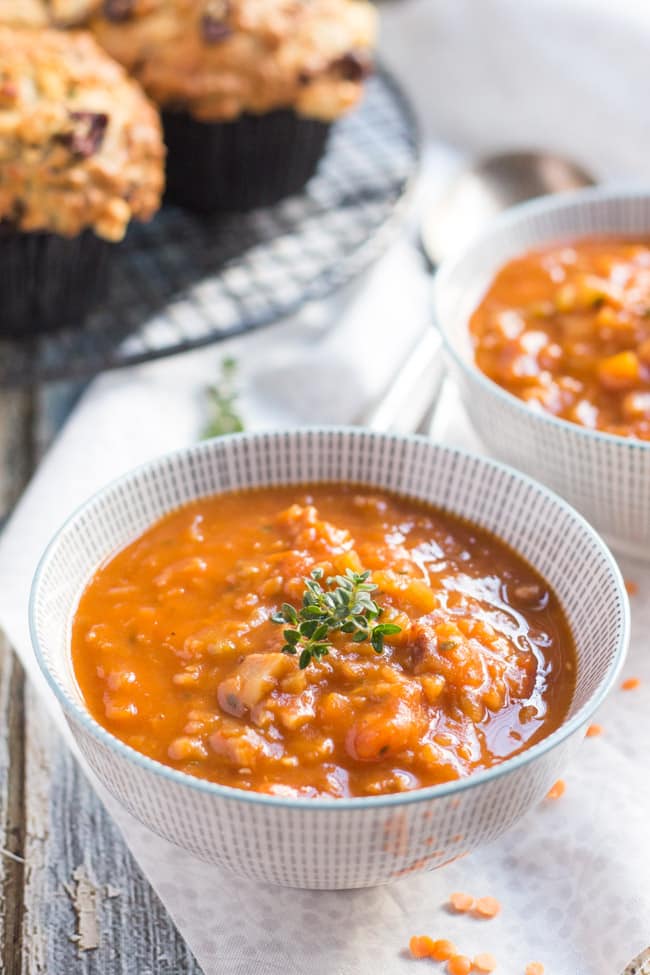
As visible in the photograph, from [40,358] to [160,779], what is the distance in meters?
1.90

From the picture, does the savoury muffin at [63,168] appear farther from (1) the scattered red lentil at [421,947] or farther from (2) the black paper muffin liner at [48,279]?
(1) the scattered red lentil at [421,947]

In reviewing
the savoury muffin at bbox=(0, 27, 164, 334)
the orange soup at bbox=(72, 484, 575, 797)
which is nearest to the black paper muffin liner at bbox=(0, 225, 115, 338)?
the savoury muffin at bbox=(0, 27, 164, 334)

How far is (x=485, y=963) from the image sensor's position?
6.39 feet

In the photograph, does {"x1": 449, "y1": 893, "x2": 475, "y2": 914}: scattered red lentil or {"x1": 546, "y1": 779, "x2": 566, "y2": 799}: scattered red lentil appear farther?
{"x1": 546, "y1": 779, "x2": 566, "y2": 799}: scattered red lentil

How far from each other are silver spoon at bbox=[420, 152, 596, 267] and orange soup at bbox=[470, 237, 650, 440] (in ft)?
2.07

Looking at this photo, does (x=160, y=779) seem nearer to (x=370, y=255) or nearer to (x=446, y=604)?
(x=446, y=604)

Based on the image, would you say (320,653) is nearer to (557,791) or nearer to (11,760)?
(557,791)


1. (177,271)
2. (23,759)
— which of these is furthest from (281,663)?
(177,271)

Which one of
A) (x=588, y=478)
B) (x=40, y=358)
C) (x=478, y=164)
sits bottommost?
(x=40, y=358)

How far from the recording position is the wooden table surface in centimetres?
204

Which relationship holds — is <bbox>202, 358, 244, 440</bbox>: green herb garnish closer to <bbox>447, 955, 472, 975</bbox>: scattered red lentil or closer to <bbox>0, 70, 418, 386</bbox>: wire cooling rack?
<bbox>0, 70, 418, 386</bbox>: wire cooling rack

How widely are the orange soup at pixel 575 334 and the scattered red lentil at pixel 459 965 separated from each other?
120 cm

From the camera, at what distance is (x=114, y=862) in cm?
220

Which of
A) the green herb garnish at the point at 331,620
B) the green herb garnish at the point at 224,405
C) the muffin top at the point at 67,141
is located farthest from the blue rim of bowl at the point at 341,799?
the muffin top at the point at 67,141
